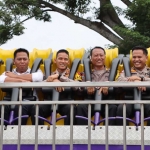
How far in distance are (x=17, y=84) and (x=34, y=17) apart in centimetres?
1224

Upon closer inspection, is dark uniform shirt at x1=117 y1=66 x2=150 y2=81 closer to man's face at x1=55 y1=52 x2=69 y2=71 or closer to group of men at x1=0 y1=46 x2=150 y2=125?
group of men at x1=0 y1=46 x2=150 y2=125

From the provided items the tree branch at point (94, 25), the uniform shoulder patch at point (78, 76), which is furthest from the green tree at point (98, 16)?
the uniform shoulder patch at point (78, 76)

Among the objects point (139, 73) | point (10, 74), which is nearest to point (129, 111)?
point (139, 73)

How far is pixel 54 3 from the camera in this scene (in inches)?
694

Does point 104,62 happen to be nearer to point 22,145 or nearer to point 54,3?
point 22,145

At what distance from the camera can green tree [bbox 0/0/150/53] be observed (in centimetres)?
1506

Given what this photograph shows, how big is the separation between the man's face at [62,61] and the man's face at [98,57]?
33 cm

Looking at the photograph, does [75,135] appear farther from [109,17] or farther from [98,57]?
[109,17]

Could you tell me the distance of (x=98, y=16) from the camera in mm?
17750

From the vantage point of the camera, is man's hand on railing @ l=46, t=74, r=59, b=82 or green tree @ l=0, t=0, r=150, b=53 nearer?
man's hand on railing @ l=46, t=74, r=59, b=82

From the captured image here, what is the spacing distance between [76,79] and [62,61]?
29 centimetres

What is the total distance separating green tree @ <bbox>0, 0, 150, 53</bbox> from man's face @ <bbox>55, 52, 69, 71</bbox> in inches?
347

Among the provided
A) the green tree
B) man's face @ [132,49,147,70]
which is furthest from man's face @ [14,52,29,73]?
the green tree

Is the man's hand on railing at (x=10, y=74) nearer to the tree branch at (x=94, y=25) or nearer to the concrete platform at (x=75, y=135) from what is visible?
the concrete platform at (x=75, y=135)
